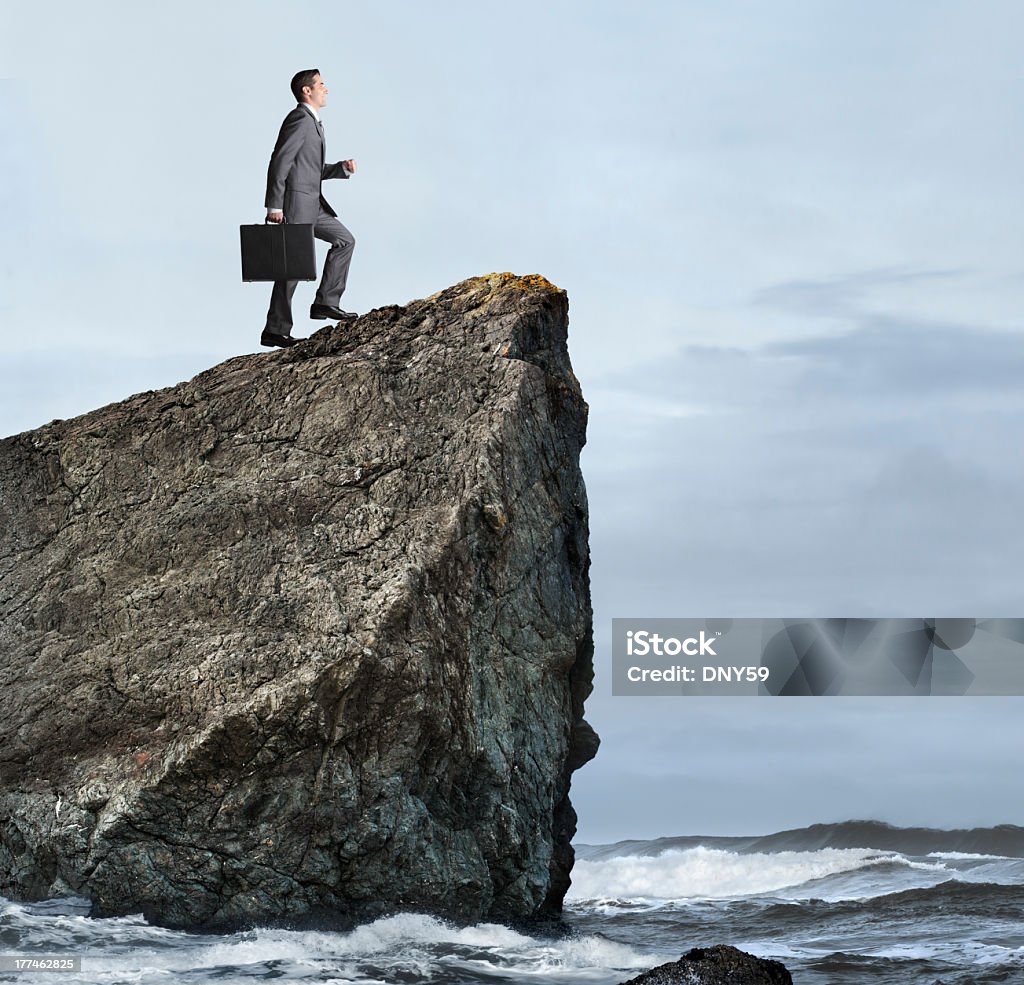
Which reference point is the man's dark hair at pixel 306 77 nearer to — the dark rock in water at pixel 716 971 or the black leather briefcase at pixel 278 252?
the black leather briefcase at pixel 278 252

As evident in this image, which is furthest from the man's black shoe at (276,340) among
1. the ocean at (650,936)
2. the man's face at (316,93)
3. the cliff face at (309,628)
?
the ocean at (650,936)

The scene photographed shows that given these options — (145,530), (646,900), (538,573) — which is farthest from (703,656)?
(145,530)

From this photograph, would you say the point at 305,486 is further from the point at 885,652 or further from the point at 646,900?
the point at 646,900

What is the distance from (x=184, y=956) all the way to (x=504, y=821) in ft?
10.8

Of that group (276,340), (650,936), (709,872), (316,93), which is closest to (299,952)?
(650,936)

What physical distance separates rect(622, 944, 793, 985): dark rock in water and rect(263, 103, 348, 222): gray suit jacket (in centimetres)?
931

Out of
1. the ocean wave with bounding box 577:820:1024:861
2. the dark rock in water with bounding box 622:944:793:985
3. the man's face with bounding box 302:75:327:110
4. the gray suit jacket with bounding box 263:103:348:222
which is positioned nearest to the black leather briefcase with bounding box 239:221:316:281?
the gray suit jacket with bounding box 263:103:348:222

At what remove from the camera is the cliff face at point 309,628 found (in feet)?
37.1

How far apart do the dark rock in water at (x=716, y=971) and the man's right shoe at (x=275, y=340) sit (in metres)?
8.21

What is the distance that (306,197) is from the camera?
1463cm

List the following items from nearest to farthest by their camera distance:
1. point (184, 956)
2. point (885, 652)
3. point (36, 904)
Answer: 1. point (184, 956)
2. point (36, 904)
3. point (885, 652)

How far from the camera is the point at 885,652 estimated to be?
1781 cm

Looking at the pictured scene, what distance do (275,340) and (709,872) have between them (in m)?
16.9

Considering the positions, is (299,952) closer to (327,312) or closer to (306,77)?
(327,312)
